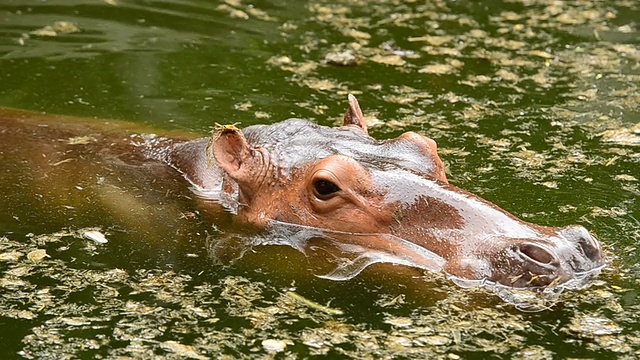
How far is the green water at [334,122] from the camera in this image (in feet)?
16.8

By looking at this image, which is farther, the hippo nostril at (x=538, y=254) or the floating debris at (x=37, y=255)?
the floating debris at (x=37, y=255)

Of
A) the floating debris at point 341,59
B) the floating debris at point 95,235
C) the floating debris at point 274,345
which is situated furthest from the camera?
the floating debris at point 341,59

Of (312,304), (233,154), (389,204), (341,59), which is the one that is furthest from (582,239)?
(341,59)

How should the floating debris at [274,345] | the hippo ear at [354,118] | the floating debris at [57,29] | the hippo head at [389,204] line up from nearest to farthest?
the floating debris at [274,345] → the hippo head at [389,204] → the hippo ear at [354,118] → the floating debris at [57,29]

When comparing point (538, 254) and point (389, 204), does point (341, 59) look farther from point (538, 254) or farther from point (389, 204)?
point (538, 254)

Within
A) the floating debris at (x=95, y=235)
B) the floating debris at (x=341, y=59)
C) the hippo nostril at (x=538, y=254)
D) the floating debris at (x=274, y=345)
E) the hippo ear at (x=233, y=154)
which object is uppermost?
the hippo nostril at (x=538, y=254)

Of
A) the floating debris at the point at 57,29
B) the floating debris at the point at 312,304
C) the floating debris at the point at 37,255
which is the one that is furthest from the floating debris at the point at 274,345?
the floating debris at the point at 57,29

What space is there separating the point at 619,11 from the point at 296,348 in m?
8.67

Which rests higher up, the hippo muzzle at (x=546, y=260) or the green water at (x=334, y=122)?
the hippo muzzle at (x=546, y=260)

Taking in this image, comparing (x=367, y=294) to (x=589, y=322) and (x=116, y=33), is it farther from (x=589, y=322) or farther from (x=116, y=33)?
(x=116, y=33)

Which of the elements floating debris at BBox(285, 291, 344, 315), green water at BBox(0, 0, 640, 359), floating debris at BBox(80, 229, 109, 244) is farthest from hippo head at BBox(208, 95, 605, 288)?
floating debris at BBox(80, 229, 109, 244)

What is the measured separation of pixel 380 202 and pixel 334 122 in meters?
3.02

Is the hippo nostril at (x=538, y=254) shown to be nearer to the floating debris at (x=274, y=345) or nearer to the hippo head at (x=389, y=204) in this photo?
the hippo head at (x=389, y=204)

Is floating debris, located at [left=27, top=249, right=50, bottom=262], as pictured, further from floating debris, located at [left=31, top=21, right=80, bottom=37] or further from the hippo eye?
floating debris, located at [left=31, top=21, right=80, bottom=37]
